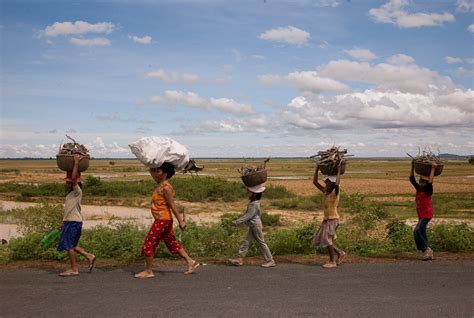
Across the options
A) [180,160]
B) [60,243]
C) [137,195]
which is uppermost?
[180,160]

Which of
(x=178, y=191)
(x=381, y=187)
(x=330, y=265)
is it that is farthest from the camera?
(x=381, y=187)

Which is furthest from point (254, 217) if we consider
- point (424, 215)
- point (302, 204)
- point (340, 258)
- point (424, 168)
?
point (302, 204)

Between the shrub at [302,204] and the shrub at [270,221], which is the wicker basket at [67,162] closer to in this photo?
the shrub at [270,221]

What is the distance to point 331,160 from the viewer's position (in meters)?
8.61

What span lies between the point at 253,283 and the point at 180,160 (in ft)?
7.50

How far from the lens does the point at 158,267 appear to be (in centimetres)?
838

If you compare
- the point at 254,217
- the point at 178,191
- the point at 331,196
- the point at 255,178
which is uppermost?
the point at 255,178

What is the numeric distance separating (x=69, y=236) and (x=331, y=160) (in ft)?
14.8

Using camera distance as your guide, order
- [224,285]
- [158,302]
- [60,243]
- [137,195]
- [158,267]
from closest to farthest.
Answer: [158,302] → [224,285] → [60,243] → [158,267] → [137,195]

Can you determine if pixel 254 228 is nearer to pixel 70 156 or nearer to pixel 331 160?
pixel 331 160

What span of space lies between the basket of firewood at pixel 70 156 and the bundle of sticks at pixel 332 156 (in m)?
3.93

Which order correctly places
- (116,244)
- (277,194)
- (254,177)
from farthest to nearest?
(277,194), (116,244), (254,177)

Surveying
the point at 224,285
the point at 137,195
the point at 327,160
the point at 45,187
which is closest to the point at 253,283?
the point at 224,285

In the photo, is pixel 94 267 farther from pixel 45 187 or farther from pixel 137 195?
pixel 45 187
